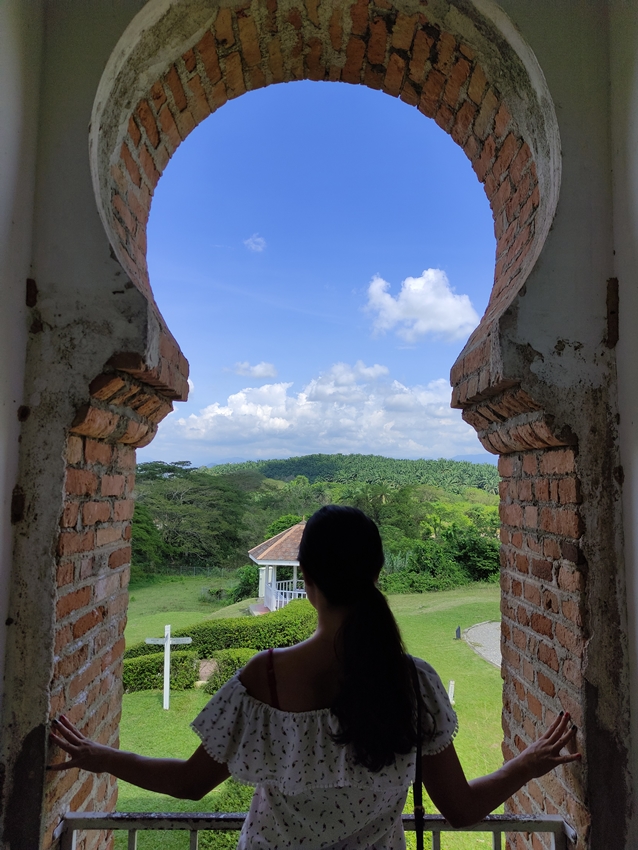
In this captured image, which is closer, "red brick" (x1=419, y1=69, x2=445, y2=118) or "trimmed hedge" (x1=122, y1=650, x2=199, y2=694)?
"red brick" (x1=419, y1=69, x2=445, y2=118)

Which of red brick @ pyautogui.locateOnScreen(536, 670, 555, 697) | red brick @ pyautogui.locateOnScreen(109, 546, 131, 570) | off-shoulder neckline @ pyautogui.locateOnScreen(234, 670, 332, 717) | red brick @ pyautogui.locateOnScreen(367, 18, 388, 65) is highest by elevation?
red brick @ pyautogui.locateOnScreen(367, 18, 388, 65)

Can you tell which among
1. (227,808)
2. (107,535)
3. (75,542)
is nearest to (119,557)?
(107,535)

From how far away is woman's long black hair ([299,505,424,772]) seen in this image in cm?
110

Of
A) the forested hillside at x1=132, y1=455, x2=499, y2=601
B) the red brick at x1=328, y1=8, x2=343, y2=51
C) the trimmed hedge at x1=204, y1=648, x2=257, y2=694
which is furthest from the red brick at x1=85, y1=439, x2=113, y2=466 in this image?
the forested hillside at x1=132, y1=455, x2=499, y2=601

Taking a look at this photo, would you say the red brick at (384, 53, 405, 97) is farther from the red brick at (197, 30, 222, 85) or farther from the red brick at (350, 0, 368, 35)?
the red brick at (197, 30, 222, 85)

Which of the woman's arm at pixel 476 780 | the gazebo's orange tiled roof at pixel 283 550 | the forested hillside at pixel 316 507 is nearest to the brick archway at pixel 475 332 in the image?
the woman's arm at pixel 476 780

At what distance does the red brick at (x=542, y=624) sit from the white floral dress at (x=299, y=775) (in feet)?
2.23

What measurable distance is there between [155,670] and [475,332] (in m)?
6.21

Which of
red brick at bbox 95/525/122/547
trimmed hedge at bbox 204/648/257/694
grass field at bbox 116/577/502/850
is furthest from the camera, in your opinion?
trimmed hedge at bbox 204/648/257/694

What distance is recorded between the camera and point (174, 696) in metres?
5.98

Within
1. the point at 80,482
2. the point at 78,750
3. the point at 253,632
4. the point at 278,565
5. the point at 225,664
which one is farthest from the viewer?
the point at 278,565

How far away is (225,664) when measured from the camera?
622 cm

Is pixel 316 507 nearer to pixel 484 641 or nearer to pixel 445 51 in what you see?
pixel 484 641

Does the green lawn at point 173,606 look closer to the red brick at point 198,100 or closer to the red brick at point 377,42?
the red brick at point 198,100
